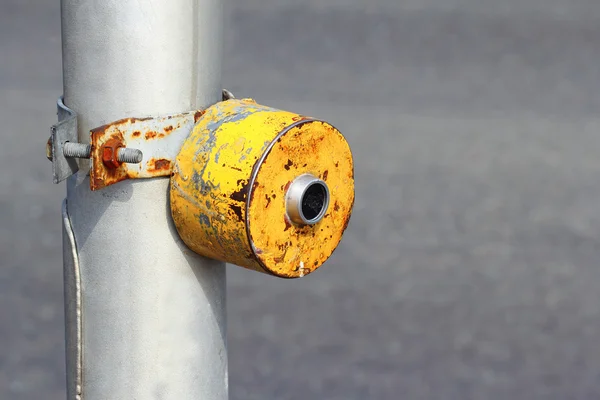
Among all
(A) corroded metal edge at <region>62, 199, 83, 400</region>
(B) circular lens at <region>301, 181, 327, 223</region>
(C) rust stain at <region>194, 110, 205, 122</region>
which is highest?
(C) rust stain at <region>194, 110, 205, 122</region>

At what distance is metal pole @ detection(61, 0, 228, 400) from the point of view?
1148mm

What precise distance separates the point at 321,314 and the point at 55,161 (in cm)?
224

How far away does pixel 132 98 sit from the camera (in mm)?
1152

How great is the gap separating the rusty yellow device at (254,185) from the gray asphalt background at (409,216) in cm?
186

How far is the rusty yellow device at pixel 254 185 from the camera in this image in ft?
3.75

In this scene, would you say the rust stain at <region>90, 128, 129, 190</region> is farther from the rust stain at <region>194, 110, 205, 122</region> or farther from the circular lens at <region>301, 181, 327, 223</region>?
the circular lens at <region>301, 181, 327, 223</region>

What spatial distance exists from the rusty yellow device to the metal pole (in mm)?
36

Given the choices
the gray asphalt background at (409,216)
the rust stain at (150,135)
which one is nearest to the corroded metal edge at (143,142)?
the rust stain at (150,135)

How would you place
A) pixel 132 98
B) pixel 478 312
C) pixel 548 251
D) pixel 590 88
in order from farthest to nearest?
1. pixel 590 88
2. pixel 548 251
3. pixel 478 312
4. pixel 132 98

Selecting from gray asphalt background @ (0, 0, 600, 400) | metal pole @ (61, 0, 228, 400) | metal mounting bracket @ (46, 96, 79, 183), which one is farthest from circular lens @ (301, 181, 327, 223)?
gray asphalt background @ (0, 0, 600, 400)

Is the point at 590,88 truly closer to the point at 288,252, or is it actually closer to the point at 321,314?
the point at 321,314

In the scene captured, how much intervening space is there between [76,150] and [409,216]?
289 cm

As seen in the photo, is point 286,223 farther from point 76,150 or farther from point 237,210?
point 76,150

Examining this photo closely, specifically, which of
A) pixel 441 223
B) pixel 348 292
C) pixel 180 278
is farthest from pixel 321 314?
pixel 180 278
